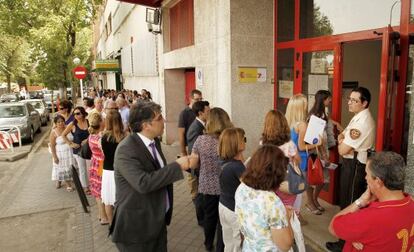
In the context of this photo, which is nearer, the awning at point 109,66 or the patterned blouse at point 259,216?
the patterned blouse at point 259,216

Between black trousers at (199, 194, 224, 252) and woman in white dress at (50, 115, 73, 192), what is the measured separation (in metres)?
4.14

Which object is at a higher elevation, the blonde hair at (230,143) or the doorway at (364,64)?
the doorway at (364,64)

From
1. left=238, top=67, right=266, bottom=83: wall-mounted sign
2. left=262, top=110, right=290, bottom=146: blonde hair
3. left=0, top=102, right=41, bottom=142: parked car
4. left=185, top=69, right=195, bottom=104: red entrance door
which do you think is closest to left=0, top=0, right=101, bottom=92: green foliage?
left=0, top=102, right=41, bottom=142: parked car

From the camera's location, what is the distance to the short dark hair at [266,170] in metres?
2.47

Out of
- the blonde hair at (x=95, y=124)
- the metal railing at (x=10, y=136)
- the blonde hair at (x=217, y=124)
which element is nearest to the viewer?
the blonde hair at (x=217, y=124)

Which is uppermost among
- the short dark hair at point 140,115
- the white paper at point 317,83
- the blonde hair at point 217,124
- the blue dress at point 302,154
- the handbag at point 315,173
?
the white paper at point 317,83

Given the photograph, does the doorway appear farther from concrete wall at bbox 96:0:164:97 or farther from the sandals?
concrete wall at bbox 96:0:164:97

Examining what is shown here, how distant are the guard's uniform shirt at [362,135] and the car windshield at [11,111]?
1397 centimetres

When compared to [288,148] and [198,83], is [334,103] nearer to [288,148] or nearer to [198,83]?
[288,148]

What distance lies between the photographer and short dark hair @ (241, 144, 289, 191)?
2475mm

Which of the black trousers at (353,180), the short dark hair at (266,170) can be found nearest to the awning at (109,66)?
the black trousers at (353,180)

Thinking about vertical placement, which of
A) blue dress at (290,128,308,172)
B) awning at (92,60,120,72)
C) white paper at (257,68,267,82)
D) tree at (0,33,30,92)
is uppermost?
tree at (0,33,30,92)

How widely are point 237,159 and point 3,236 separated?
4.42 m

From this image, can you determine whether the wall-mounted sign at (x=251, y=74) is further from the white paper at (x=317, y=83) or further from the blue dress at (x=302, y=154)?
the blue dress at (x=302, y=154)
